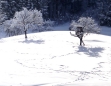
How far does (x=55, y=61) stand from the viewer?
81.3ft

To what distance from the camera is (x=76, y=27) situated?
31422 mm

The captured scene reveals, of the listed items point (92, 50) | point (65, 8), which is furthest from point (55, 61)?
point (65, 8)

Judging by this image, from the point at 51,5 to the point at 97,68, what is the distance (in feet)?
154

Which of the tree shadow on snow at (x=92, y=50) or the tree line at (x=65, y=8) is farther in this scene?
the tree line at (x=65, y=8)

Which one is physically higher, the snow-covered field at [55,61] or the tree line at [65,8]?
the tree line at [65,8]

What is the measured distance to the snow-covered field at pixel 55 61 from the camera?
17641 millimetres

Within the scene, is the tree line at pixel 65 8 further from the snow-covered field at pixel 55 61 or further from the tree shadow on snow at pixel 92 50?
the tree shadow on snow at pixel 92 50

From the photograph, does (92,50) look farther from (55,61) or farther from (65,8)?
(65,8)

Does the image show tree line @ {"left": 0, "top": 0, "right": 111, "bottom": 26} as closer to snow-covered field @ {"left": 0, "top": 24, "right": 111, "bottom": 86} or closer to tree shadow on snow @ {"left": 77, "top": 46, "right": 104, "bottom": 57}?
snow-covered field @ {"left": 0, "top": 24, "right": 111, "bottom": 86}

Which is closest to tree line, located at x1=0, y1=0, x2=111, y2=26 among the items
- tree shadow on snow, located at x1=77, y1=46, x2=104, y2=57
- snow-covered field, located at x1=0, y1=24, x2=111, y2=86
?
snow-covered field, located at x1=0, y1=24, x2=111, y2=86

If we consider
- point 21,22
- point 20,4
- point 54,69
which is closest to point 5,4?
point 20,4

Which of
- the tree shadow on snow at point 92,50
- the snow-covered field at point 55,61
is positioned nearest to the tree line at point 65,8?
the snow-covered field at point 55,61

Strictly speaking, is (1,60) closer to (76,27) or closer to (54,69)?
(54,69)

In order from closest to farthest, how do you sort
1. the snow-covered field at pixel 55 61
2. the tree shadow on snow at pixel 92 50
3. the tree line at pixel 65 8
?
the snow-covered field at pixel 55 61, the tree shadow on snow at pixel 92 50, the tree line at pixel 65 8
